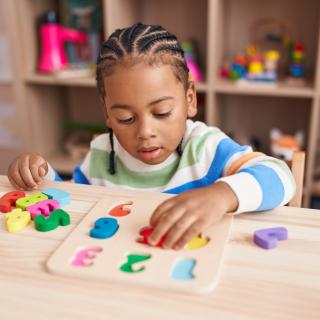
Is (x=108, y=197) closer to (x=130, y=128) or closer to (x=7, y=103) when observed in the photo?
(x=130, y=128)

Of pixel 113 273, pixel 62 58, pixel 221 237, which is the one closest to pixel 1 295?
pixel 113 273

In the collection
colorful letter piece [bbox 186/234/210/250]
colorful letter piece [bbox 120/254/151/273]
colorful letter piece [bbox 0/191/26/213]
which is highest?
colorful letter piece [bbox 186/234/210/250]

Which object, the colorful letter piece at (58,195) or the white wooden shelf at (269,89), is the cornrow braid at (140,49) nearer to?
the colorful letter piece at (58,195)

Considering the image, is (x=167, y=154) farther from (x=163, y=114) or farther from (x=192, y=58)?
(x=192, y=58)

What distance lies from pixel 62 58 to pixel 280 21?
98 cm

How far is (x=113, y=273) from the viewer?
51cm

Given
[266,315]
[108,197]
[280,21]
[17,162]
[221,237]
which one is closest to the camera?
[266,315]

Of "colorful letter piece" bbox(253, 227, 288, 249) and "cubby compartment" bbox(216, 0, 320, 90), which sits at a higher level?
"cubby compartment" bbox(216, 0, 320, 90)

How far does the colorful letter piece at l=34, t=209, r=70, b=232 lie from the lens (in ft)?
2.03

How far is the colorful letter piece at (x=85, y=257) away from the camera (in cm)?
53

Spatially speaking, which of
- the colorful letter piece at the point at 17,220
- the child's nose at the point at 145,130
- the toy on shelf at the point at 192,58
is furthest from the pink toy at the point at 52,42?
the colorful letter piece at the point at 17,220

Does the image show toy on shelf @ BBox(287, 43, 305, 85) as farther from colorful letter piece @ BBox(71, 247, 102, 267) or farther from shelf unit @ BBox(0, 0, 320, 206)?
colorful letter piece @ BBox(71, 247, 102, 267)

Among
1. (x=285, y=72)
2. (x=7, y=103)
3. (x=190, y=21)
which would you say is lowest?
(x=7, y=103)

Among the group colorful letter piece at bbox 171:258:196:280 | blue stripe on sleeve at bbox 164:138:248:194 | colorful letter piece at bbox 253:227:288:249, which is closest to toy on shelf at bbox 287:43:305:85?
blue stripe on sleeve at bbox 164:138:248:194
